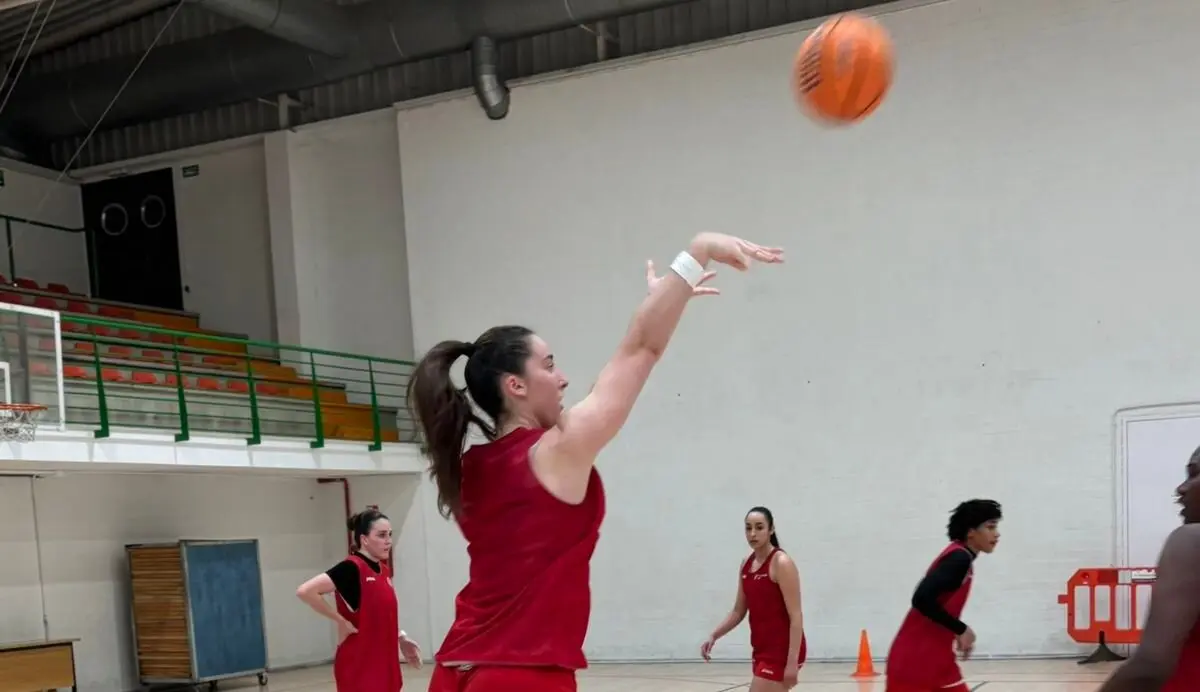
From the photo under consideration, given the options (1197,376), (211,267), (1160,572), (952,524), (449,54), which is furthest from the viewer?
(211,267)

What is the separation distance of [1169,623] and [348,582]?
16.7 ft

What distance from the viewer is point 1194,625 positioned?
238 cm

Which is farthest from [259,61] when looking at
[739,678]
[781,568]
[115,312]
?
[781,568]

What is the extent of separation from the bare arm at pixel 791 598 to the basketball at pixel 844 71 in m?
2.86

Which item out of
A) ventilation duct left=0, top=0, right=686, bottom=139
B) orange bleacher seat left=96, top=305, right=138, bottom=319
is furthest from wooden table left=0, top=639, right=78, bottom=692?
ventilation duct left=0, top=0, right=686, bottom=139

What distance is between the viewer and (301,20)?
595 inches

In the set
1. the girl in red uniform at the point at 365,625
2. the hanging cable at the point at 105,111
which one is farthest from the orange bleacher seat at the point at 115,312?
the girl in red uniform at the point at 365,625

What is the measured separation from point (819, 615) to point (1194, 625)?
1144 centimetres

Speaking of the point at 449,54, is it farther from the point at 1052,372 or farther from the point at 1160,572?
the point at 1160,572

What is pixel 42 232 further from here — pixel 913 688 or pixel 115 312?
pixel 913 688

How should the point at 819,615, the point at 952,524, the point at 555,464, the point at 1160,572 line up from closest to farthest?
the point at 1160,572, the point at 555,464, the point at 952,524, the point at 819,615

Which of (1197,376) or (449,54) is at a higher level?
(449,54)

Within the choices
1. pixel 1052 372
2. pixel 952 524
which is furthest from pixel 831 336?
pixel 952 524

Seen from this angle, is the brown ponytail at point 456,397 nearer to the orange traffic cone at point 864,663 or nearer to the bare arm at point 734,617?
the bare arm at point 734,617
